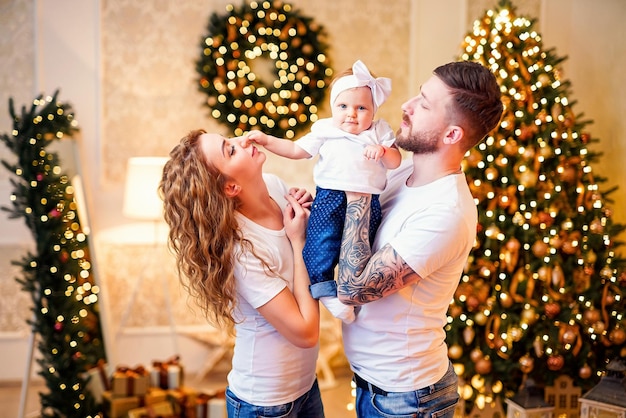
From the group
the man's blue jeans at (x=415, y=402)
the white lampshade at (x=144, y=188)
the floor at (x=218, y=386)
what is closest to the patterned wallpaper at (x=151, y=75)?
the white lampshade at (x=144, y=188)

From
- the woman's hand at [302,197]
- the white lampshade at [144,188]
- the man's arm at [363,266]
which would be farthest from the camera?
the white lampshade at [144,188]

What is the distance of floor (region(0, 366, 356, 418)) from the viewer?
3.73 meters

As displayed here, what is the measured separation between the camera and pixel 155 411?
10.8 feet

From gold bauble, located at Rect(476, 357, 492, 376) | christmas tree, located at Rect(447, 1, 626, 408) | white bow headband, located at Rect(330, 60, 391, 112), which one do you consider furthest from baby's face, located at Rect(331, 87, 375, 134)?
gold bauble, located at Rect(476, 357, 492, 376)

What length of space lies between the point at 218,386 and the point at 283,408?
256cm

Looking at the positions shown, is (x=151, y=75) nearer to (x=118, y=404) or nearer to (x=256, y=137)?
(x=118, y=404)

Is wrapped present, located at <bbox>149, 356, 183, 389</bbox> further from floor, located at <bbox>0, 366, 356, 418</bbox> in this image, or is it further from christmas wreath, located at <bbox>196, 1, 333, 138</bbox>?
christmas wreath, located at <bbox>196, 1, 333, 138</bbox>

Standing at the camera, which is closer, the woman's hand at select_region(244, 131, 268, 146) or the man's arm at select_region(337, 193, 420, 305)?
Answer: the man's arm at select_region(337, 193, 420, 305)

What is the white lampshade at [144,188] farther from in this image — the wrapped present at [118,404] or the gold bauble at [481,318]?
the gold bauble at [481,318]

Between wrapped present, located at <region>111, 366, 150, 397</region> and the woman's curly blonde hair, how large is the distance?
6.18 feet

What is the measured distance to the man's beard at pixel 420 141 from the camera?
1635mm

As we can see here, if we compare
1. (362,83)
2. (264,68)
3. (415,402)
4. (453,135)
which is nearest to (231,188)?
(362,83)

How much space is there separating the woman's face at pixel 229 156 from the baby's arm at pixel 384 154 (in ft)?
1.03

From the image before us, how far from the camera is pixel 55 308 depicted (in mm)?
3088
